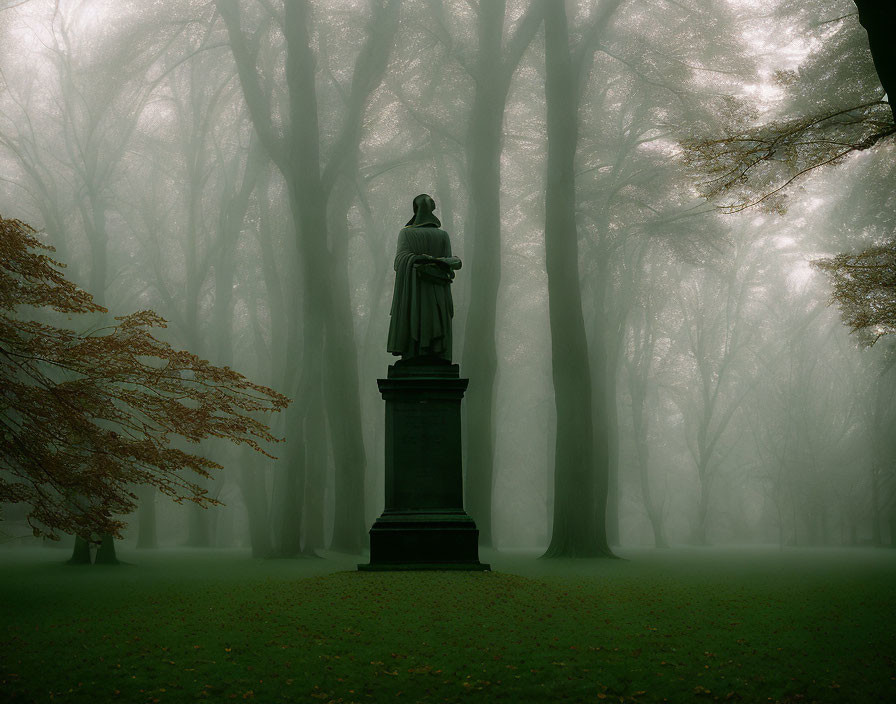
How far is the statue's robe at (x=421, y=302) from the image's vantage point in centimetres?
1130

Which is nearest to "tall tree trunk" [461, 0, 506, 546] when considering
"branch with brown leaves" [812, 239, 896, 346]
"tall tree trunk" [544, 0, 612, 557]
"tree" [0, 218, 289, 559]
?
"tall tree trunk" [544, 0, 612, 557]

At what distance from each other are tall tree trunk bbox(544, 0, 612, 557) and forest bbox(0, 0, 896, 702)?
8 cm

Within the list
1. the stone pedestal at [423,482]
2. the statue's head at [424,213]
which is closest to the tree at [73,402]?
the stone pedestal at [423,482]

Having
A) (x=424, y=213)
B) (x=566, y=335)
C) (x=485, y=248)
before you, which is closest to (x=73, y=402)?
(x=424, y=213)

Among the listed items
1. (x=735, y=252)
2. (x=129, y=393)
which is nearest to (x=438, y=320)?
(x=129, y=393)

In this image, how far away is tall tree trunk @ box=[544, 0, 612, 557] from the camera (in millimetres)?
15812

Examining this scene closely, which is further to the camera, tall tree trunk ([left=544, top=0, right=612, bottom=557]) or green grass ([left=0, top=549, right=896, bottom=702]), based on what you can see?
tall tree trunk ([left=544, top=0, right=612, bottom=557])

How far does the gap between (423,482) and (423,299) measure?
2639 millimetres

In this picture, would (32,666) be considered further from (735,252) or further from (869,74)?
(735,252)

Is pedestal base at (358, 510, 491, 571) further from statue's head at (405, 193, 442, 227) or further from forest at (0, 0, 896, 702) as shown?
statue's head at (405, 193, 442, 227)

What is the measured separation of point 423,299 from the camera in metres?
11.4

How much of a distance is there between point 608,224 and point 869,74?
31.4 ft

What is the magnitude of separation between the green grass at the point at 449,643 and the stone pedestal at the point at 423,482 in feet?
2.72

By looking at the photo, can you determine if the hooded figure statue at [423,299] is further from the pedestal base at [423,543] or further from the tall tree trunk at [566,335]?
the tall tree trunk at [566,335]
